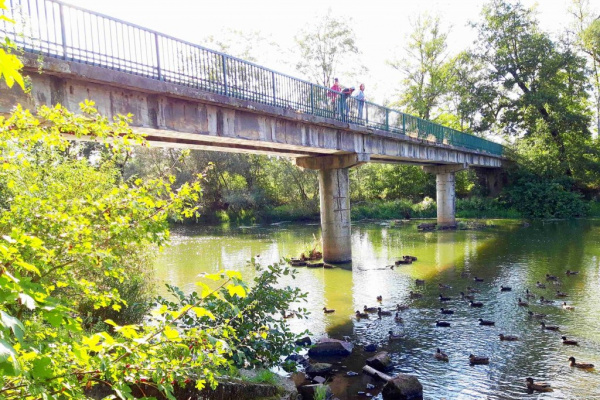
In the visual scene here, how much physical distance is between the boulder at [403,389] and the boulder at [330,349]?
75.2 inches

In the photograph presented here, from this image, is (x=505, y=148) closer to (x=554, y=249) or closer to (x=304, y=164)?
(x=554, y=249)

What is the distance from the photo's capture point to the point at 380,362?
8562 mm

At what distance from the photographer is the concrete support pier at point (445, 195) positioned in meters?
33.9

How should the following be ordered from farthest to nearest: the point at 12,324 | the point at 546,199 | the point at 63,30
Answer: the point at 546,199 < the point at 63,30 < the point at 12,324

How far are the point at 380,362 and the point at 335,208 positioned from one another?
1142cm

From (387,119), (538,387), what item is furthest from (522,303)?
(387,119)

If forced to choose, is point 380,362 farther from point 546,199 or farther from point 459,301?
point 546,199

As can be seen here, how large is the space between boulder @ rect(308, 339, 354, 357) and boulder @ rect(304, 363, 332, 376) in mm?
682

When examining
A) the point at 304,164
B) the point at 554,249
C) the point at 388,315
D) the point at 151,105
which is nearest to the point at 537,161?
the point at 554,249

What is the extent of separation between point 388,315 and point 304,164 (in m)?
9.89

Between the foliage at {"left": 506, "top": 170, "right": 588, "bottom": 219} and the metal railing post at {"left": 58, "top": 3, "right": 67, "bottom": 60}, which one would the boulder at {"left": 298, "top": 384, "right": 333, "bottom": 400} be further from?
the foliage at {"left": 506, "top": 170, "right": 588, "bottom": 219}

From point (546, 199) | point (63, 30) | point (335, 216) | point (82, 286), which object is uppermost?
point (63, 30)

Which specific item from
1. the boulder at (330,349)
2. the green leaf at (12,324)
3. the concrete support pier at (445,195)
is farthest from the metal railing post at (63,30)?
the concrete support pier at (445,195)

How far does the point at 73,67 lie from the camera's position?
8133 mm
